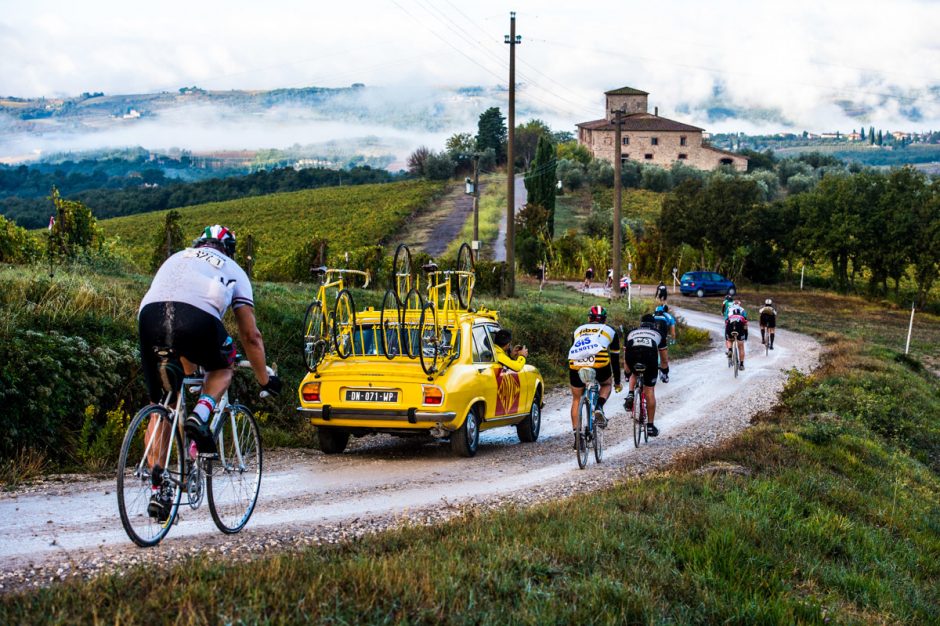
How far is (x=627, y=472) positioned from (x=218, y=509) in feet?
19.6

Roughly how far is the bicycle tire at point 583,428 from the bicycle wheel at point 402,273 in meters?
2.80

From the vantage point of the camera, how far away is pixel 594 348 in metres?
13.3

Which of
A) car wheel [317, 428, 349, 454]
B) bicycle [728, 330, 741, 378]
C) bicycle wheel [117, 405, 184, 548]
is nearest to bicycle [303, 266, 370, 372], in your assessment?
car wheel [317, 428, 349, 454]

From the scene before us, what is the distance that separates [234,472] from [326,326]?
532 cm

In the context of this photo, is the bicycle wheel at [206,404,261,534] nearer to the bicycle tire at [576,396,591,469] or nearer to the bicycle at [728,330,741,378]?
the bicycle tire at [576,396,591,469]

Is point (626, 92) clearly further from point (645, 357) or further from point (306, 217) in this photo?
point (645, 357)

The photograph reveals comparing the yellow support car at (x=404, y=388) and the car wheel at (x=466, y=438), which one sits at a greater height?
the yellow support car at (x=404, y=388)

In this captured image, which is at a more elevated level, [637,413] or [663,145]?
[663,145]

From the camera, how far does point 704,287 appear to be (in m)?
64.5

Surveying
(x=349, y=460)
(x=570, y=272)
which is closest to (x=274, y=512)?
(x=349, y=460)

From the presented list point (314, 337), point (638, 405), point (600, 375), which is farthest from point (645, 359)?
point (314, 337)

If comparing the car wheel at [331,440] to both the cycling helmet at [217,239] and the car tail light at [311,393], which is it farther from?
the cycling helmet at [217,239]

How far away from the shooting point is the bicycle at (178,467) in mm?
6824

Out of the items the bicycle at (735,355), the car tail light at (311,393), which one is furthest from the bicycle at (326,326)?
the bicycle at (735,355)
